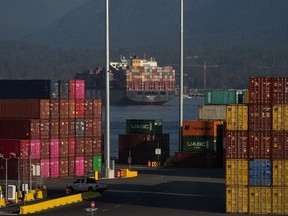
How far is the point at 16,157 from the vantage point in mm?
85062

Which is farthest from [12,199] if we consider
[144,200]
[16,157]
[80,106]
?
[80,106]

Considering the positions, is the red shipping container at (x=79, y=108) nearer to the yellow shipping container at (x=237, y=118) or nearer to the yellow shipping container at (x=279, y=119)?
the yellow shipping container at (x=237, y=118)

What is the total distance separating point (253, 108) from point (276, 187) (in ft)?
15.6

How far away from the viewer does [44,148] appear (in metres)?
87.9

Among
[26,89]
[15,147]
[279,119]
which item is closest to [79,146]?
[26,89]

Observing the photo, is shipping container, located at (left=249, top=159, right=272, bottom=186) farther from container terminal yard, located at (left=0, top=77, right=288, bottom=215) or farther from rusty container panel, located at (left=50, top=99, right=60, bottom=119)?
rusty container panel, located at (left=50, top=99, right=60, bottom=119)

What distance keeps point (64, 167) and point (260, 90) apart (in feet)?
97.2

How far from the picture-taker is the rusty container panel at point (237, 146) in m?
63.9

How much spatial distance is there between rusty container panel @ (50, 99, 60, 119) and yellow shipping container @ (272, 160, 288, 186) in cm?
2985

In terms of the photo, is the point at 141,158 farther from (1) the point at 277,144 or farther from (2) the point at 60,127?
(1) the point at 277,144

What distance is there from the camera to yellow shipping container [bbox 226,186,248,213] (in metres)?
63.8

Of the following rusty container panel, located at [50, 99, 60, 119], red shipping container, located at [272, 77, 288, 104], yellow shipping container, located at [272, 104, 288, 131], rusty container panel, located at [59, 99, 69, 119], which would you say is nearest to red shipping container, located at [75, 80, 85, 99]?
rusty container panel, located at [59, 99, 69, 119]

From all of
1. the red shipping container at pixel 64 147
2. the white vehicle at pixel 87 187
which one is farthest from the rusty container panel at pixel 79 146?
the white vehicle at pixel 87 187

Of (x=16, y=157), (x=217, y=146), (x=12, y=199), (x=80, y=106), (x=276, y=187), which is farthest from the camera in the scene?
(x=217, y=146)
